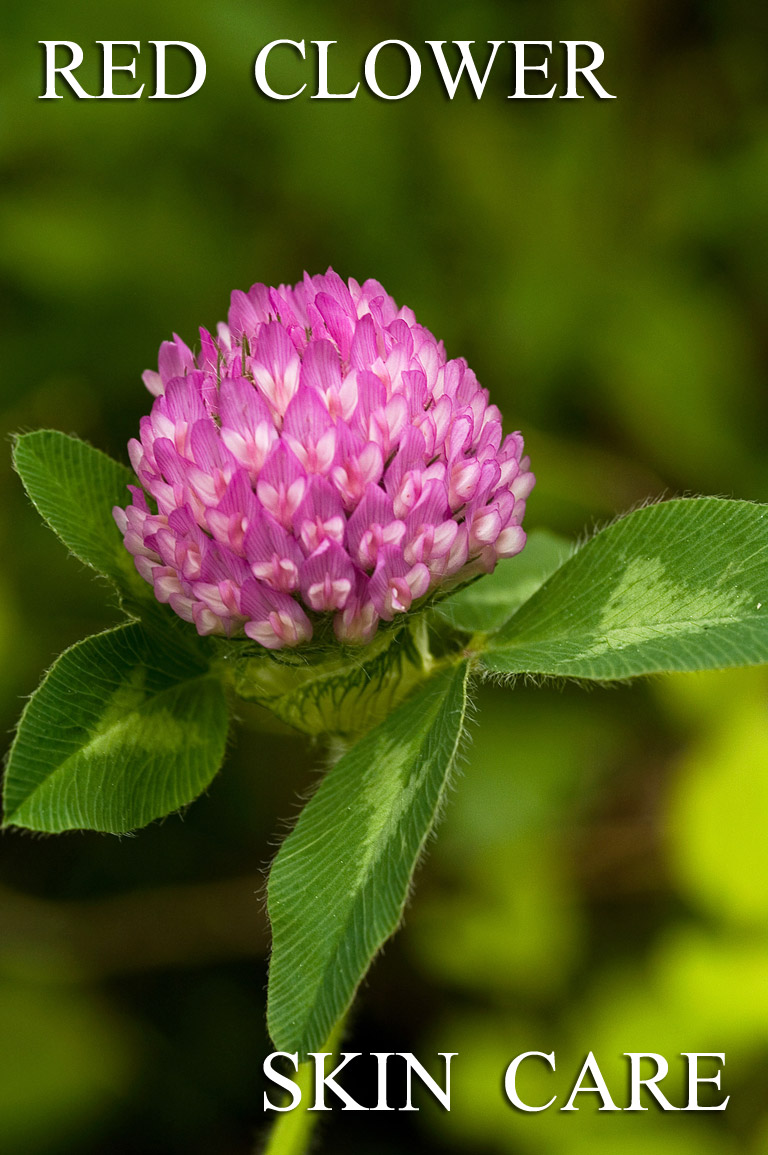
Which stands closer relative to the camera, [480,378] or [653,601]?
[653,601]

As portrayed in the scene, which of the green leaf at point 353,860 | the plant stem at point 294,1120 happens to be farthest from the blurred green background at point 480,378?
the green leaf at point 353,860

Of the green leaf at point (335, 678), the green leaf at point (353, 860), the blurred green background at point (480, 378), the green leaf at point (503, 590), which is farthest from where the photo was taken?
the blurred green background at point (480, 378)

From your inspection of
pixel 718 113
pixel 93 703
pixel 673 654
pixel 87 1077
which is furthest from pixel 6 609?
pixel 718 113

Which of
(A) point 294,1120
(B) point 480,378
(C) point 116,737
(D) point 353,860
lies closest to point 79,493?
(C) point 116,737

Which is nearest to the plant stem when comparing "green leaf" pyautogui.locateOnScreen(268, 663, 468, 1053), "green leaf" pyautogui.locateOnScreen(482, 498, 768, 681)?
"green leaf" pyautogui.locateOnScreen(268, 663, 468, 1053)

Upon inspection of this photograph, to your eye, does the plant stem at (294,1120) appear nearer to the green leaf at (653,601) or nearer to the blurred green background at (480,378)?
the green leaf at (653,601)

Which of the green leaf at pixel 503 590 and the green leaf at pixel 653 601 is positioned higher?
the green leaf at pixel 653 601

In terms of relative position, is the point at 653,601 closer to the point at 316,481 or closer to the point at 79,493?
the point at 316,481
